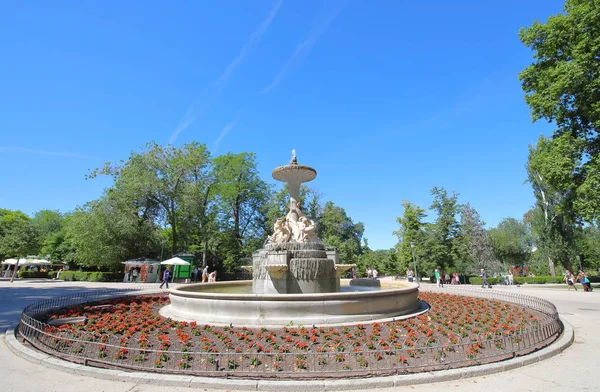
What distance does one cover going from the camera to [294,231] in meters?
15.2

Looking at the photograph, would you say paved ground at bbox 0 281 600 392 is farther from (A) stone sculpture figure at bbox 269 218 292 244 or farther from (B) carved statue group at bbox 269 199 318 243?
(B) carved statue group at bbox 269 199 318 243

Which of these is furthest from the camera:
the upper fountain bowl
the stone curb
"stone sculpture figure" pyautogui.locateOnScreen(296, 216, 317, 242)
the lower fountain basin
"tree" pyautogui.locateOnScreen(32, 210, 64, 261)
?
"tree" pyautogui.locateOnScreen(32, 210, 64, 261)

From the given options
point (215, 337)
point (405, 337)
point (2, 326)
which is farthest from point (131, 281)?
point (405, 337)

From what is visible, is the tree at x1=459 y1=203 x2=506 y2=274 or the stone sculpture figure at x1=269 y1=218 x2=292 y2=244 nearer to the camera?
the stone sculpture figure at x1=269 y1=218 x2=292 y2=244

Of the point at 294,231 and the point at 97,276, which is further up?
the point at 294,231

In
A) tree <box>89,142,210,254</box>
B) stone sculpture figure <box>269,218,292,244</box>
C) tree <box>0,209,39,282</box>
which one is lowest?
stone sculpture figure <box>269,218,292,244</box>

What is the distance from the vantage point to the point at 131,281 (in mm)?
33906

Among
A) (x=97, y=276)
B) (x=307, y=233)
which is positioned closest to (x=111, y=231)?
(x=97, y=276)

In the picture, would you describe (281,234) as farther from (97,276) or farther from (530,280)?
(530,280)

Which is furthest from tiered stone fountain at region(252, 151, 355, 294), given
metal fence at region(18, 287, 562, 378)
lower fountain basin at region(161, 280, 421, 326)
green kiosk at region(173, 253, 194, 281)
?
green kiosk at region(173, 253, 194, 281)

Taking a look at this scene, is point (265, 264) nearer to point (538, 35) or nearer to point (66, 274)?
point (538, 35)

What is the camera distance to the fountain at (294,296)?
9117mm

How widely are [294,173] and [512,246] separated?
6159 centimetres

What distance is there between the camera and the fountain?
359 inches
